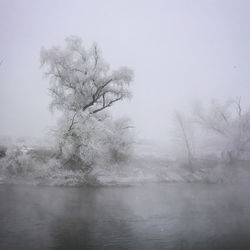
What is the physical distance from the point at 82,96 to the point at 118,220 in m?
14.4

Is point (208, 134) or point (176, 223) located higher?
point (208, 134)

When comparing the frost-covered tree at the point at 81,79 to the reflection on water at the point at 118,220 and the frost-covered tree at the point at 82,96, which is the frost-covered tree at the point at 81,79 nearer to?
the frost-covered tree at the point at 82,96

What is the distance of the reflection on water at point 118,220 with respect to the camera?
27.6 ft

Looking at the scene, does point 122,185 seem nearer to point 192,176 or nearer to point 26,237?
point 192,176

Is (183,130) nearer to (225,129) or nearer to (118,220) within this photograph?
(225,129)

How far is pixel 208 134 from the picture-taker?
35.6m

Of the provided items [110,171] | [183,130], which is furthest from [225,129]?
[110,171]

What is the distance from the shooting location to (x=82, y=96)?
2295 cm

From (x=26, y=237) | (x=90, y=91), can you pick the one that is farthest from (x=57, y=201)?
(x=90, y=91)

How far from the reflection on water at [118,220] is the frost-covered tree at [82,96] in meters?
4.09

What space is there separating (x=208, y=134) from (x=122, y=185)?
1976 centimetres

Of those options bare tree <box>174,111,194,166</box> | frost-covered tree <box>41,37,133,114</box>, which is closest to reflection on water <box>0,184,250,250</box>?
frost-covered tree <box>41,37,133,114</box>

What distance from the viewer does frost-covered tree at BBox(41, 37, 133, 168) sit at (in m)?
20.4

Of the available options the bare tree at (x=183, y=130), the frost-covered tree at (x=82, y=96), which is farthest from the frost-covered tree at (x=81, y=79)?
the bare tree at (x=183, y=130)
